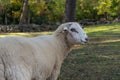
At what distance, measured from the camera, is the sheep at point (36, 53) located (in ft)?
17.6

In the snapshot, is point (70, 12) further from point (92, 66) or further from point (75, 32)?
point (75, 32)

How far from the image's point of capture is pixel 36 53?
5.87m

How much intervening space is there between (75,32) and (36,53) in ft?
4.35

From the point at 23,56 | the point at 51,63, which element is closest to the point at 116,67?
the point at 51,63

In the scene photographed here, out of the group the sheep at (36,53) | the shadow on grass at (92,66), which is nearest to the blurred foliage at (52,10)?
the shadow on grass at (92,66)

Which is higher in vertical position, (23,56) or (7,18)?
(23,56)

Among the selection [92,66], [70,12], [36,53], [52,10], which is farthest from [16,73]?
[52,10]

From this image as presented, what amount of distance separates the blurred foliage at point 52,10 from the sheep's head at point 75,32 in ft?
100.0

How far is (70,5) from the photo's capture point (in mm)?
13242

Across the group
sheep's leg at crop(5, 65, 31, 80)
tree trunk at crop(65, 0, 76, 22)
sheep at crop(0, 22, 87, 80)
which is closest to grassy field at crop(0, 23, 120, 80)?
tree trunk at crop(65, 0, 76, 22)

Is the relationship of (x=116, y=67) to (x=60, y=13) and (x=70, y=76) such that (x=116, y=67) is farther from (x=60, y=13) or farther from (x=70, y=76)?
(x=60, y=13)

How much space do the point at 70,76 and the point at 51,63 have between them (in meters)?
2.91

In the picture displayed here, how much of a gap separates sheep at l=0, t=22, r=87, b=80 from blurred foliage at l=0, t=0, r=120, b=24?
3047cm

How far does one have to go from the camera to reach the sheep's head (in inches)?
271
